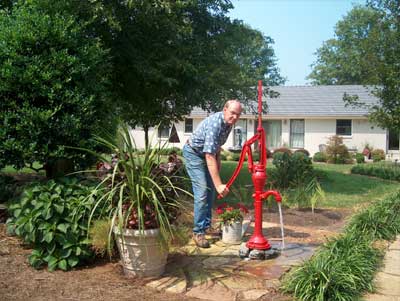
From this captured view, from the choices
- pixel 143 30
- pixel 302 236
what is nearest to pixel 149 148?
pixel 302 236

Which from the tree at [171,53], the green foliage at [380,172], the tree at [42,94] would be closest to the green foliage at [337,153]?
the green foliage at [380,172]

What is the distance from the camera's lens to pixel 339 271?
11.6 feet

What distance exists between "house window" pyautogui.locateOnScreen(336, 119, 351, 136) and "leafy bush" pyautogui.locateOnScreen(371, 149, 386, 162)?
2.26 m

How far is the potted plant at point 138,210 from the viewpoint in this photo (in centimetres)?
367

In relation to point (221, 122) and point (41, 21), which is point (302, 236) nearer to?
point (221, 122)

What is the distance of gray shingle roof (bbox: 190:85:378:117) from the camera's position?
26000mm

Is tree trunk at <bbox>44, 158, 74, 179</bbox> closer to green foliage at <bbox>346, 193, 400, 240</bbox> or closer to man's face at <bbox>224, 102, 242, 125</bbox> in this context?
man's face at <bbox>224, 102, 242, 125</bbox>

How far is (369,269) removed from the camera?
385cm

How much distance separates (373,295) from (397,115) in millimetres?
9799

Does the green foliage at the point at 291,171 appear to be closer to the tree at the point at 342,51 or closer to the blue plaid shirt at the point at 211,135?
the blue plaid shirt at the point at 211,135

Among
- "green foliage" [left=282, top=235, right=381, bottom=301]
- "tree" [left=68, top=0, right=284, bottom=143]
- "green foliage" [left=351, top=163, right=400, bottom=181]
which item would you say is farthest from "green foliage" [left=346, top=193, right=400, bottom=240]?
"green foliage" [left=351, top=163, right=400, bottom=181]

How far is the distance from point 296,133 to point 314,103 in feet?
7.68

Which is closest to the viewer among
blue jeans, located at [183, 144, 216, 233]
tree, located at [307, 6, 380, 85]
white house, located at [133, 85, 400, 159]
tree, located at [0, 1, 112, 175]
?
tree, located at [0, 1, 112, 175]

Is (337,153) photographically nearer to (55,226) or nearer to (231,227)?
(231,227)
